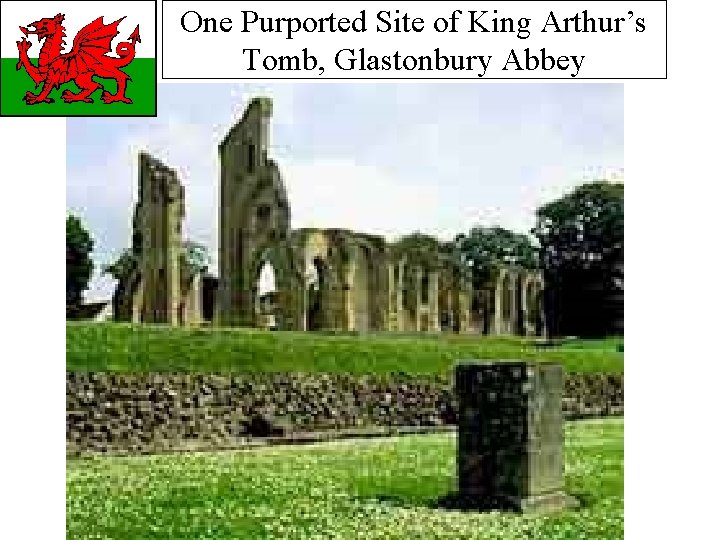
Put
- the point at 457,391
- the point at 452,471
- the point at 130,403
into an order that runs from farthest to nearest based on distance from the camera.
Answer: the point at 130,403 < the point at 452,471 < the point at 457,391

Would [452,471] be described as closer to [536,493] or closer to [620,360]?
[536,493]

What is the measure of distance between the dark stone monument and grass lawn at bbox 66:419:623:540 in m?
0.43

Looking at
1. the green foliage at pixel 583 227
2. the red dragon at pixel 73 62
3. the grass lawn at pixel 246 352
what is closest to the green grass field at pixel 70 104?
the red dragon at pixel 73 62

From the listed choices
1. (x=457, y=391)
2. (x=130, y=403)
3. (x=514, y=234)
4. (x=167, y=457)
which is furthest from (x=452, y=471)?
(x=514, y=234)

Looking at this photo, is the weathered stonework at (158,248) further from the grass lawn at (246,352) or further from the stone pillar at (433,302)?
the stone pillar at (433,302)

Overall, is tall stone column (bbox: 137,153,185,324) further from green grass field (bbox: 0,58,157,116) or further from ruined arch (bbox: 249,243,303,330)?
green grass field (bbox: 0,58,157,116)

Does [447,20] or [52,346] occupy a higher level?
[447,20]

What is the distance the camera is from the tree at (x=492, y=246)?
87.5 metres

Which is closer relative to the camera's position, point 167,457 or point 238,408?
point 167,457

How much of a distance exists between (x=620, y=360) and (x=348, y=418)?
1313cm

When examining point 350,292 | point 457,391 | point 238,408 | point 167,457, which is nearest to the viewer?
point 457,391

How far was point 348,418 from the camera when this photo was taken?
2561 cm

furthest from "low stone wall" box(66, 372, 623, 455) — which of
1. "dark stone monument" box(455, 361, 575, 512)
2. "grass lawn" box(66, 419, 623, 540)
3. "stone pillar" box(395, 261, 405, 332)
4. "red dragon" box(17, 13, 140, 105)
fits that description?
"stone pillar" box(395, 261, 405, 332)

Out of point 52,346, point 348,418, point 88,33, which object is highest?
point 88,33
